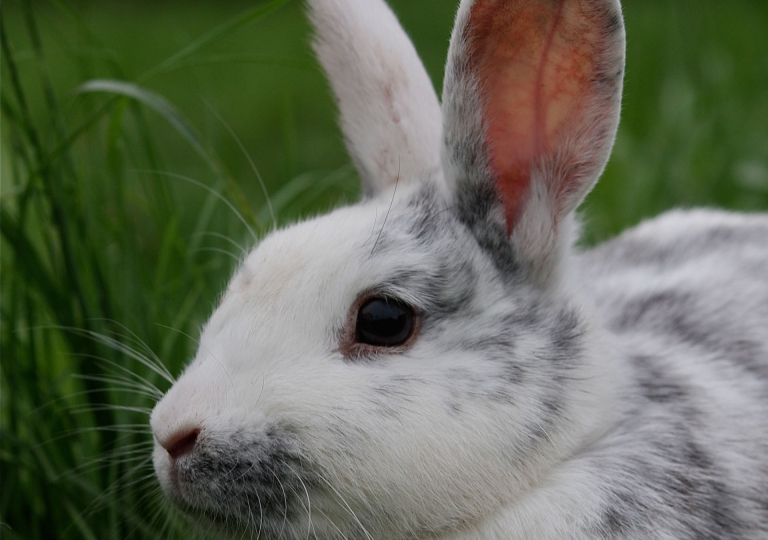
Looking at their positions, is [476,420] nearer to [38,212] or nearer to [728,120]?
[38,212]

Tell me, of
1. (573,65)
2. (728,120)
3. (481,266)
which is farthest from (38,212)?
(728,120)

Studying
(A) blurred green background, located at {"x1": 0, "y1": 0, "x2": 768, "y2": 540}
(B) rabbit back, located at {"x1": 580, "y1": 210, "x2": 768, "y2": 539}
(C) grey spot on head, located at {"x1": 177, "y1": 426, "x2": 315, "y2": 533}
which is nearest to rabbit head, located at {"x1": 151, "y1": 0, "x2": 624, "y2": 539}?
(C) grey spot on head, located at {"x1": 177, "y1": 426, "x2": 315, "y2": 533}

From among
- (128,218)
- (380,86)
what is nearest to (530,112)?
(380,86)

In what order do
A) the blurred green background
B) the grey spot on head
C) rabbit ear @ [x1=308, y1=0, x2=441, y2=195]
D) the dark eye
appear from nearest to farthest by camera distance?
the grey spot on head, the dark eye, rabbit ear @ [x1=308, y1=0, x2=441, y2=195], the blurred green background

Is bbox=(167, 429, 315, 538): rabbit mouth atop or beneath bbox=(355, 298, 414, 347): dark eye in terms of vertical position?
beneath

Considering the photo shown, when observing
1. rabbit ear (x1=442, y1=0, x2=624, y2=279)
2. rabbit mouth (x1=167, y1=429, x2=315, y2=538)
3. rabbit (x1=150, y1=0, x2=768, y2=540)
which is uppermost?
rabbit ear (x1=442, y1=0, x2=624, y2=279)

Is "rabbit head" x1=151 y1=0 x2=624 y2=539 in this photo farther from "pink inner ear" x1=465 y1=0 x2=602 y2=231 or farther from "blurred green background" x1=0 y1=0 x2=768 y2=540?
"blurred green background" x1=0 y1=0 x2=768 y2=540

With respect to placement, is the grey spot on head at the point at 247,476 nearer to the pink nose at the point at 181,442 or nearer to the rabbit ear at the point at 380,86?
the pink nose at the point at 181,442
